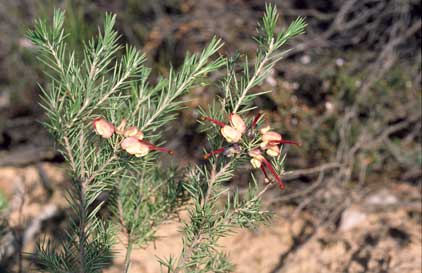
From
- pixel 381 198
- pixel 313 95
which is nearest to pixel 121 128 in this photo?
pixel 381 198

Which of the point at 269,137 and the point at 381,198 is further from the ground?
the point at 381,198

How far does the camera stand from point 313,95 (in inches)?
108

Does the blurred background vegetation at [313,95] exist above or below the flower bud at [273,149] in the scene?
above

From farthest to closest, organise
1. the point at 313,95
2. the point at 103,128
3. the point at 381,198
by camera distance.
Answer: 1. the point at 313,95
2. the point at 381,198
3. the point at 103,128

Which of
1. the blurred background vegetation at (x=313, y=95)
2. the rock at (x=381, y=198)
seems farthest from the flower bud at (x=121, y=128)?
the rock at (x=381, y=198)

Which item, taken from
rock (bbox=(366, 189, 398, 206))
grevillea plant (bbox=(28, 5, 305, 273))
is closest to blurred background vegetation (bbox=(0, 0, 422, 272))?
rock (bbox=(366, 189, 398, 206))

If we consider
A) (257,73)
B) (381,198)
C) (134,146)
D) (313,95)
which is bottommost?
(134,146)

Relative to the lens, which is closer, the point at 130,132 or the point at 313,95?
the point at 130,132

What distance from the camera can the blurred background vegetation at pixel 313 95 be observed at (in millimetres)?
2420

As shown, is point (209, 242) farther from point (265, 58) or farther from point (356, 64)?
point (356, 64)

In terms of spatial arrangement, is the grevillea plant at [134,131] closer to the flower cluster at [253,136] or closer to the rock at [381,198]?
the flower cluster at [253,136]

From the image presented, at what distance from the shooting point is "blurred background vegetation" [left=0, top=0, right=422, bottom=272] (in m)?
2.42

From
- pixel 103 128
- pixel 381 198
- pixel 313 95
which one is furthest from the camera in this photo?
pixel 313 95

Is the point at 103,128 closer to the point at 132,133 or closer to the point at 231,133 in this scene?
the point at 132,133
